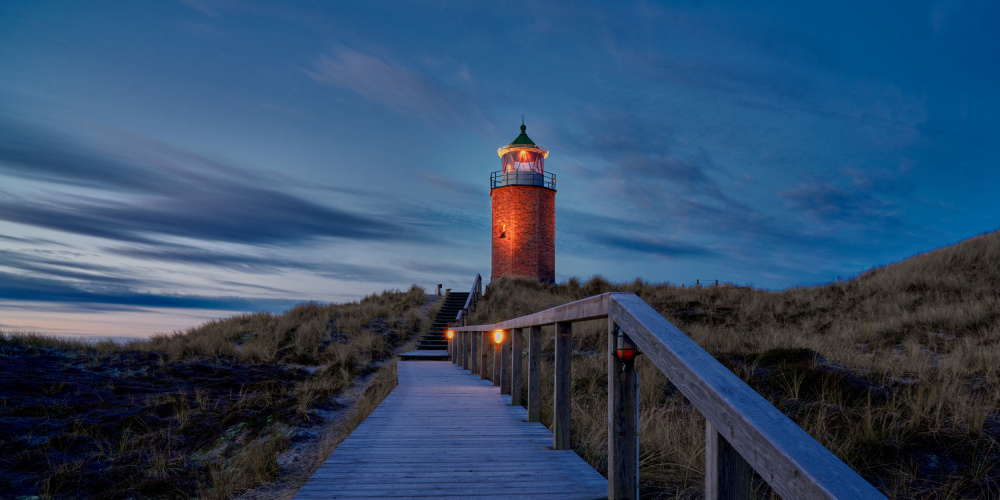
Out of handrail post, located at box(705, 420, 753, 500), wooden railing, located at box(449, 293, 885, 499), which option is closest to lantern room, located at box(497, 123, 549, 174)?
wooden railing, located at box(449, 293, 885, 499)

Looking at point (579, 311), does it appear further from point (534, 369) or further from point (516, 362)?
point (516, 362)

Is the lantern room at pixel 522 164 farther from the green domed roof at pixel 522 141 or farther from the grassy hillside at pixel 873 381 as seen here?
the grassy hillside at pixel 873 381

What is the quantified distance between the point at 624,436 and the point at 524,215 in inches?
1084

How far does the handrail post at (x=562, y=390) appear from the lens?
390 cm

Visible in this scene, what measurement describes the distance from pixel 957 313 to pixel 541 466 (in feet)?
37.0

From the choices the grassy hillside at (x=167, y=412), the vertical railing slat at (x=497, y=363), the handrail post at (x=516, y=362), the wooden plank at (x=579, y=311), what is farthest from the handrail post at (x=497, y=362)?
the wooden plank at (x=579, y=311)

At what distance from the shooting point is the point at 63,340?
13.5m

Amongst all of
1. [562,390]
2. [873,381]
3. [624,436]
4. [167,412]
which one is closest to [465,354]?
[167,412]

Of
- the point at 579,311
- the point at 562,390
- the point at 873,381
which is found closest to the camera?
the point at 579,311

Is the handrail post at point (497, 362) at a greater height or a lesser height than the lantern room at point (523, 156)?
lesser

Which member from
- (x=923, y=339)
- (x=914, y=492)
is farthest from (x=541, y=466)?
(x=923, y=339)

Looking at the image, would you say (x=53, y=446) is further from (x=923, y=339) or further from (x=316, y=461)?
(x=923, y=339)

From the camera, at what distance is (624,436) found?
8.99 feet

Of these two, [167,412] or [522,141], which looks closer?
[167,412]
